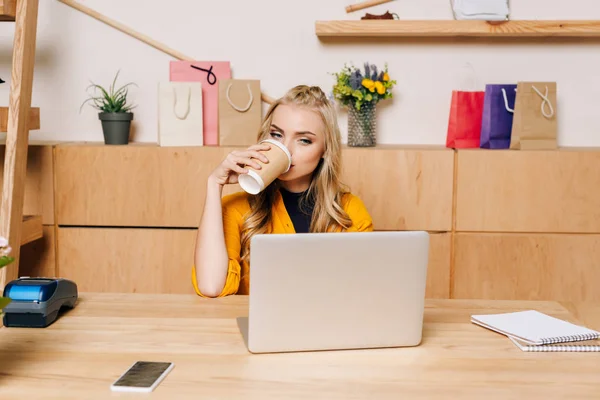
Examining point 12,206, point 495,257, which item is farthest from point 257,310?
point 495,257

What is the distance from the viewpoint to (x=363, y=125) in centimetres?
279

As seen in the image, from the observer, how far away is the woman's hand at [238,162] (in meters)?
1.52

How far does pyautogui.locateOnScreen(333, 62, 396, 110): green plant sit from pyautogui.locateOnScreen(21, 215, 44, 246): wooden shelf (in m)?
1.25

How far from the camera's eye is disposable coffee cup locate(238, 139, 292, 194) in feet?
4.90

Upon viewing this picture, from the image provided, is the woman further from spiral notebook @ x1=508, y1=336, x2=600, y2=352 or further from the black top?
spiral notebook @ x1=508, y1=336, x2=600, y2=352

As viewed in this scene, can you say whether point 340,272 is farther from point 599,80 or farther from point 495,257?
point 599,80

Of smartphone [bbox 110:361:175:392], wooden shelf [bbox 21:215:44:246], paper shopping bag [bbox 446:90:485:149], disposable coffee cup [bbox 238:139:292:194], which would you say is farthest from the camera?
paper shopping bag [bbox 446:90:485:149]

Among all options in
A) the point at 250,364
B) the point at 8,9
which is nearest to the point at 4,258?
the point at 250,364

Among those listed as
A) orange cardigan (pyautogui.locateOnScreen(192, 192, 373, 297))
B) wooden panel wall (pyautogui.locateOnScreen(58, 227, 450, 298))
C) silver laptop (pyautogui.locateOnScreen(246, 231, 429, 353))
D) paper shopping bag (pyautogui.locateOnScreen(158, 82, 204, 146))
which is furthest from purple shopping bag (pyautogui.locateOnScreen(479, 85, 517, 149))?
silver laptop (pyautogui.locateOnScreen(246, 231, 429, 353))

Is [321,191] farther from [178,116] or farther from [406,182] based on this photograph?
[178,116]

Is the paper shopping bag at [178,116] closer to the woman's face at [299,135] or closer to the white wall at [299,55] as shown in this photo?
the white wall at [299,55]

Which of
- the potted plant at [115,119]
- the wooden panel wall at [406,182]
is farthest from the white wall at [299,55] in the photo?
the wooden panel wall at [406,182]

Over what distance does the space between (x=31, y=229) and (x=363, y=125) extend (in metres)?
1.32

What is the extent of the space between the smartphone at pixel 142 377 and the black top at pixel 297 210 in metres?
0.89
